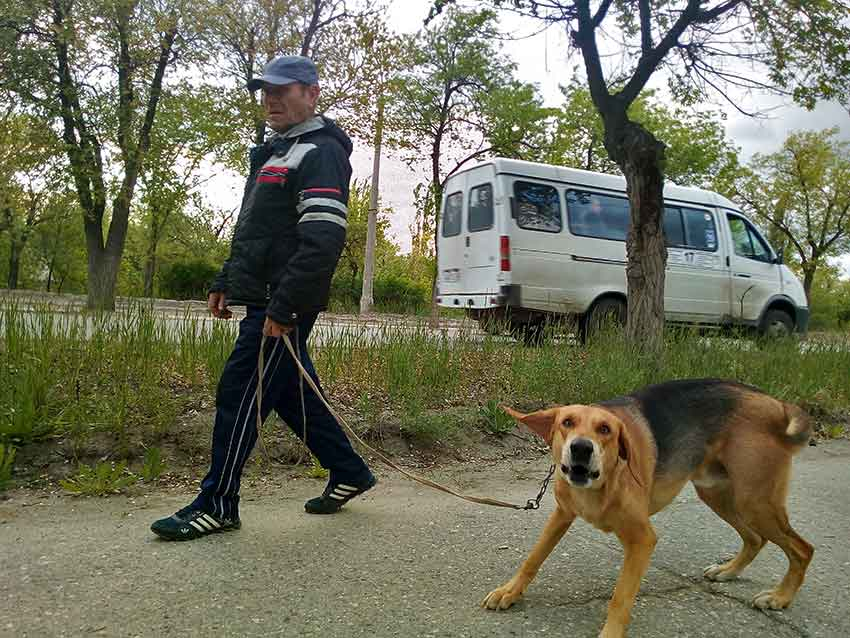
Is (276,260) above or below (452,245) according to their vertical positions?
below

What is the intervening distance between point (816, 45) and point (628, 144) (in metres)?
2.53

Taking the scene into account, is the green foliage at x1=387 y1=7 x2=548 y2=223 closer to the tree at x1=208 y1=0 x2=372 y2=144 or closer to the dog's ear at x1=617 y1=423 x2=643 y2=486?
the tree at x1=208 y1=0 x2=372 y2=144

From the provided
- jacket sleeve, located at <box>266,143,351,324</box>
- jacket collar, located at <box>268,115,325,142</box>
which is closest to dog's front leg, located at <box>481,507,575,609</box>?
jacket sleeve, located at <box>266,143,351,324</box>

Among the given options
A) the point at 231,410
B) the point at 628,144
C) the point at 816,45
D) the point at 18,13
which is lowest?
the point at 231,410

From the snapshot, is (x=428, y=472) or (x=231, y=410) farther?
(x=428, y=472)

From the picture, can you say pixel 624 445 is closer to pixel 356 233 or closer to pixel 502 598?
pixel 502 598

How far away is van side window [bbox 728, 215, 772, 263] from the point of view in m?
13.2

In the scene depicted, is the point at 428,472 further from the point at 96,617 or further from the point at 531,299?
the point at 531,299

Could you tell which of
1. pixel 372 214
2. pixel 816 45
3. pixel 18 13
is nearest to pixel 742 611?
pixel 816 45

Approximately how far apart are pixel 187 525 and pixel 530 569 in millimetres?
1598

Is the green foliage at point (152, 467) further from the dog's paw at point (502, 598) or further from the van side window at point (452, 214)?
the van side window at point (452, 214)

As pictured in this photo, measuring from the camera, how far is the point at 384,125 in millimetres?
21000

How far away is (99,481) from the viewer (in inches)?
151

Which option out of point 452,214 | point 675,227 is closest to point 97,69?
point 452,214
